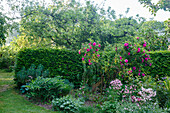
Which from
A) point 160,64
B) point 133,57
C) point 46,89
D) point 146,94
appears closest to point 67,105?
point 46,89

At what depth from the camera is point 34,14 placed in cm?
938

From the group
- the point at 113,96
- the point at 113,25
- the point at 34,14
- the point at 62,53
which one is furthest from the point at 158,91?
the point at 34,14

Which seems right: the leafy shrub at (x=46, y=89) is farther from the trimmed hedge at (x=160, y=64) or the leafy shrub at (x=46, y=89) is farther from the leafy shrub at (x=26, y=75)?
the trimmed hedge at (x=160, y=64)

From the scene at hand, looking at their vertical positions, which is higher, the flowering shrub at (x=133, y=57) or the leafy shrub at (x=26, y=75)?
the flowering shrub at (x=133, y=57)

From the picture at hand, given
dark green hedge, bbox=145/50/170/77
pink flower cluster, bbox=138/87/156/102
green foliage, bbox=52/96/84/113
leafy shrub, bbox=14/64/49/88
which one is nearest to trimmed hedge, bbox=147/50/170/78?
dark green hedge, bbox=145/50/170/77

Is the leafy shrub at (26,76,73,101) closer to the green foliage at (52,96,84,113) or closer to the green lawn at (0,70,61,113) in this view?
the green lawn at (0,70,61,113)

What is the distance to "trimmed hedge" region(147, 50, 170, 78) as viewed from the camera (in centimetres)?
707

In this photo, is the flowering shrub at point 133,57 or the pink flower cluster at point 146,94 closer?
the pink flower cluster at point 146,94

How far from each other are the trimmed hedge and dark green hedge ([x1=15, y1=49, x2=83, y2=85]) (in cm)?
355

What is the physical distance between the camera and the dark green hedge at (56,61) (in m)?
7.03

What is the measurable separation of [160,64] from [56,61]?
5.11 meters

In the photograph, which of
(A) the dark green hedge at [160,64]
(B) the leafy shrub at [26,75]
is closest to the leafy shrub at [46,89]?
(B) the leafy shrub at [26,75]

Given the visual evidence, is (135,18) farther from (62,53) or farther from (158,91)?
(158,91)

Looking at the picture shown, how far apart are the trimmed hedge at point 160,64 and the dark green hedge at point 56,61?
3.55 meters
